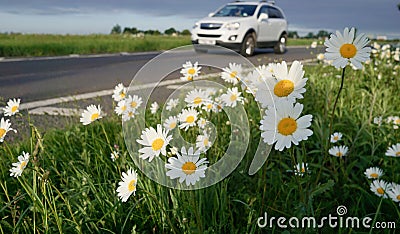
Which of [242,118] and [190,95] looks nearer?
[190,95]

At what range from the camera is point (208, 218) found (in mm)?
1505

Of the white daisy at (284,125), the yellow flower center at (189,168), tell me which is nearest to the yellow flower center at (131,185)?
the yellow flower center at (189,168)

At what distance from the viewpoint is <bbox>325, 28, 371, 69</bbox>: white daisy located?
102 cm

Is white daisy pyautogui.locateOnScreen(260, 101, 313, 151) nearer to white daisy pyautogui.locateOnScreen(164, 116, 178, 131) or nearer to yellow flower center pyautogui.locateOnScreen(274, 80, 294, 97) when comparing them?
yellow flower center pyautogui.locateOnScreen(274, 80, 294, 97)

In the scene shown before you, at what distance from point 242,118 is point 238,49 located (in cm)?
861

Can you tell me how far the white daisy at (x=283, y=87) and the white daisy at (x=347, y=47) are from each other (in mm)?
89

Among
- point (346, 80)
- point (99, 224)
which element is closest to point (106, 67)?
point (346, 80)

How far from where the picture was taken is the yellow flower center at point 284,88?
1003mm

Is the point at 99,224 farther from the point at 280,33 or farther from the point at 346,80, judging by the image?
the point at 280,33

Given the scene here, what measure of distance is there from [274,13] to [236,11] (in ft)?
6.10

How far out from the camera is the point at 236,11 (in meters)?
11.8

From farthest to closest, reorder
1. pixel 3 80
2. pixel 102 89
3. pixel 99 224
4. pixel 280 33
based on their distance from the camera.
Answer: pixel 280 33 < pixel 3 80 < pixel 102 89 < pixel 99 224

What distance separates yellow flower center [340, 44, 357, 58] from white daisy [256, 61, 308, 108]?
0.36ft

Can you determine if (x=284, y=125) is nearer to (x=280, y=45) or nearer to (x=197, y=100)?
(x=197, y=100)
